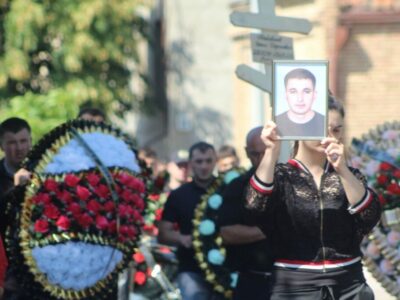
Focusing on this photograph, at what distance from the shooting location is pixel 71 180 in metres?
9.11

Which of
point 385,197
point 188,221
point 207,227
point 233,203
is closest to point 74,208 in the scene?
point 233,203

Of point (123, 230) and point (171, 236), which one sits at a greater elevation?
point (123, 230)

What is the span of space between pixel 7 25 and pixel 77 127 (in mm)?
16373

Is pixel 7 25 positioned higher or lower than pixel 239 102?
higher

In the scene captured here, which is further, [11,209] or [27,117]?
[27,117]

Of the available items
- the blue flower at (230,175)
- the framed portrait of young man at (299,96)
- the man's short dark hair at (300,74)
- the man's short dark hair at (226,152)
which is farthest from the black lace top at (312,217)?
the man's short dark hair at (226,152)

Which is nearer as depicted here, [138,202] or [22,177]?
[22,177]

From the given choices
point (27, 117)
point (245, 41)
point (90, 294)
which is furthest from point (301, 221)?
point (245, 41)

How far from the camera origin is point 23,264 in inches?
351

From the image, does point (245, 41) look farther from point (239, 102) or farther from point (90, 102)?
point (90, 102)

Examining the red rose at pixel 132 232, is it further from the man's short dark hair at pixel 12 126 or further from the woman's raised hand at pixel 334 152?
Result: the woman's raised hand at pixel 334 152

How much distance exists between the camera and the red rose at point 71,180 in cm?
909

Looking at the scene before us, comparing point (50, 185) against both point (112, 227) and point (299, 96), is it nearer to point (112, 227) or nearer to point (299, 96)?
point (112, 227)

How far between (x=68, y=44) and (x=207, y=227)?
15.7m
